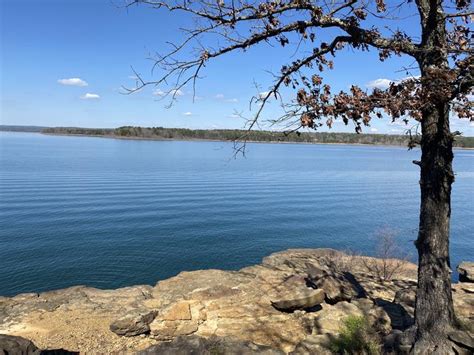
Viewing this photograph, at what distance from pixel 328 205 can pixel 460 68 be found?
35.4 m

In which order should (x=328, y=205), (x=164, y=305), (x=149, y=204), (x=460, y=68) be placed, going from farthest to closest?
(x=328, y=205) < (x=149, y=204) < (x=164, y=305) < (x=460, y=68)

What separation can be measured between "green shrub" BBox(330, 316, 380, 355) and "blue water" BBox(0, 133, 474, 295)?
573 cm

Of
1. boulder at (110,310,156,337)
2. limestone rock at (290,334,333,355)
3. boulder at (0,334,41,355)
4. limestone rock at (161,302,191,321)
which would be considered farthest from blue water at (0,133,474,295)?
boulder at (0,334,41,355)

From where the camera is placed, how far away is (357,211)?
39469mm

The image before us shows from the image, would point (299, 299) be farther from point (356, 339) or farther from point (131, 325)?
point (131, 325)

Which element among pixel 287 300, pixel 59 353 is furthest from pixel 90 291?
pixel 287 300

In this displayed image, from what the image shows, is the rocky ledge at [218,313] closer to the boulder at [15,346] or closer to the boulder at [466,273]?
the boulder at [15,346]

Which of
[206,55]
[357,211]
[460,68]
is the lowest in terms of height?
[357,211]

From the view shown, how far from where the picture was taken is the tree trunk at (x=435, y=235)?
8.56 meters

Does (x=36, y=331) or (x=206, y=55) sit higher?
(x=206, y=55)

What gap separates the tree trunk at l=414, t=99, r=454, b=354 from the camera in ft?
28.1

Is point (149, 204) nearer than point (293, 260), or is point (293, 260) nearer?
point (293, 260)

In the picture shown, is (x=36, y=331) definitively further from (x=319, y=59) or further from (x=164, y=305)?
(x=319, y=59)

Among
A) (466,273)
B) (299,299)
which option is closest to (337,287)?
(299,299)
